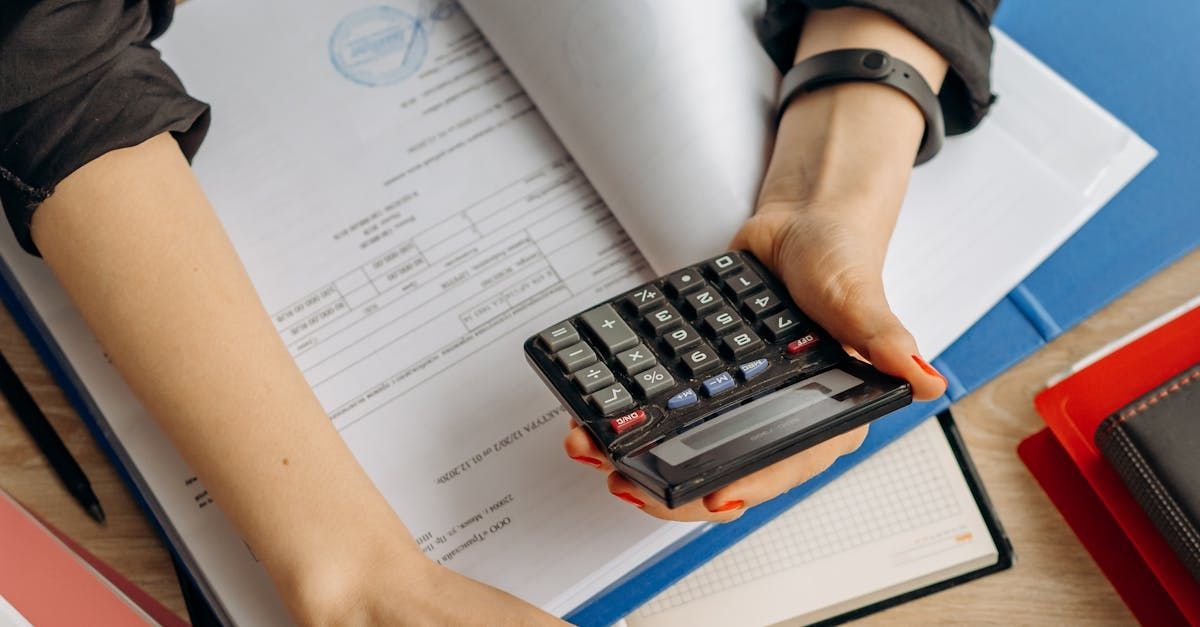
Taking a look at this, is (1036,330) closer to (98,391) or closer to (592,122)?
(592,122)

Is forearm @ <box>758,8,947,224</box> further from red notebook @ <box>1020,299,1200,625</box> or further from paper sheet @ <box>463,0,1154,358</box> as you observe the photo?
red notebook @ <box>1020,299,1200,625</box>

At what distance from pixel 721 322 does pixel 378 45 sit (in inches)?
10.8

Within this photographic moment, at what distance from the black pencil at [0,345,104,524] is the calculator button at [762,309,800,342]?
1.08 feet

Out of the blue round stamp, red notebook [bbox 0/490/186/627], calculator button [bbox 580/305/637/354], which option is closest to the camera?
red notebook [bbox 0/490/186/627]

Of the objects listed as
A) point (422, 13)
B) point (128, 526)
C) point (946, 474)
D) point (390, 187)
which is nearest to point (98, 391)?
point (128, 526)

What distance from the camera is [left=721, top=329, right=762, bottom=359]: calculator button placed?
407mm

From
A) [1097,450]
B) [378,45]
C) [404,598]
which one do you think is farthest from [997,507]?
[378,45]

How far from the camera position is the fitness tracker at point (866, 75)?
491 mm

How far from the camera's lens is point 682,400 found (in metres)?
0.39

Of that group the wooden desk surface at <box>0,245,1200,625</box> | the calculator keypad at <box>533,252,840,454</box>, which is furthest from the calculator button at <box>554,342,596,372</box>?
the wooden desk surface at <box>0,245,1200,625</box>

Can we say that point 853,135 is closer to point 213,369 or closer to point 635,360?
point 635,360

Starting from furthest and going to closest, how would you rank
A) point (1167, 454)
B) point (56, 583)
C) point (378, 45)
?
point (378, 45)
point (1167, 454)
point (56, 583)

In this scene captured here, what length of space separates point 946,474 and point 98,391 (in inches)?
16.8

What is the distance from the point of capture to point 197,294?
17.0 inches
